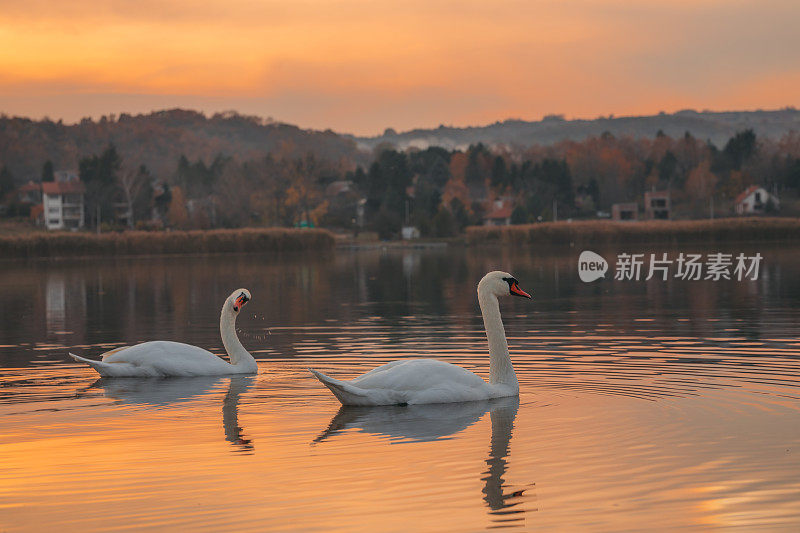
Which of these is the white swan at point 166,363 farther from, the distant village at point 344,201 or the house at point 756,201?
the house at point 756,201

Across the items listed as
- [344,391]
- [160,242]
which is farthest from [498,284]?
[160,242]

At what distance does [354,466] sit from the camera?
10898mm

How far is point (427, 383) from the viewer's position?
13938 mm

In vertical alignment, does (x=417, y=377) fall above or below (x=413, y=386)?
above

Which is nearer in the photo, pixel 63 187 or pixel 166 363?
pixel 166 363

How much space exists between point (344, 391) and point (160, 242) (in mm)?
76534

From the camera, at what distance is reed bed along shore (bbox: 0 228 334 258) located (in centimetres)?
8225

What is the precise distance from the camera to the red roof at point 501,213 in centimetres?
18425

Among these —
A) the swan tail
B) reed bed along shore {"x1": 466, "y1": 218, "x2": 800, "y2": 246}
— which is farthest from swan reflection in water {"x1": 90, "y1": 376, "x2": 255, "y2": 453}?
reed bed along shore {"x1": 466, "y1": 218, "x2": 800, "y2": 246}

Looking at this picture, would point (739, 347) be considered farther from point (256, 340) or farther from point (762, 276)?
point (762, 276)

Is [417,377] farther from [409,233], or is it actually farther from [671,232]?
[409,233]

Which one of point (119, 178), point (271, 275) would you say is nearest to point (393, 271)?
point (271, 275)

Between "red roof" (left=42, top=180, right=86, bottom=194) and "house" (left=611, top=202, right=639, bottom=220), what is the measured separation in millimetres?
87895

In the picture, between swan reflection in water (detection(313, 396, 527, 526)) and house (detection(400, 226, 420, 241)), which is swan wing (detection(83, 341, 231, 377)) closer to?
swan reflection in water (detection(313, 396, 527, 526))
